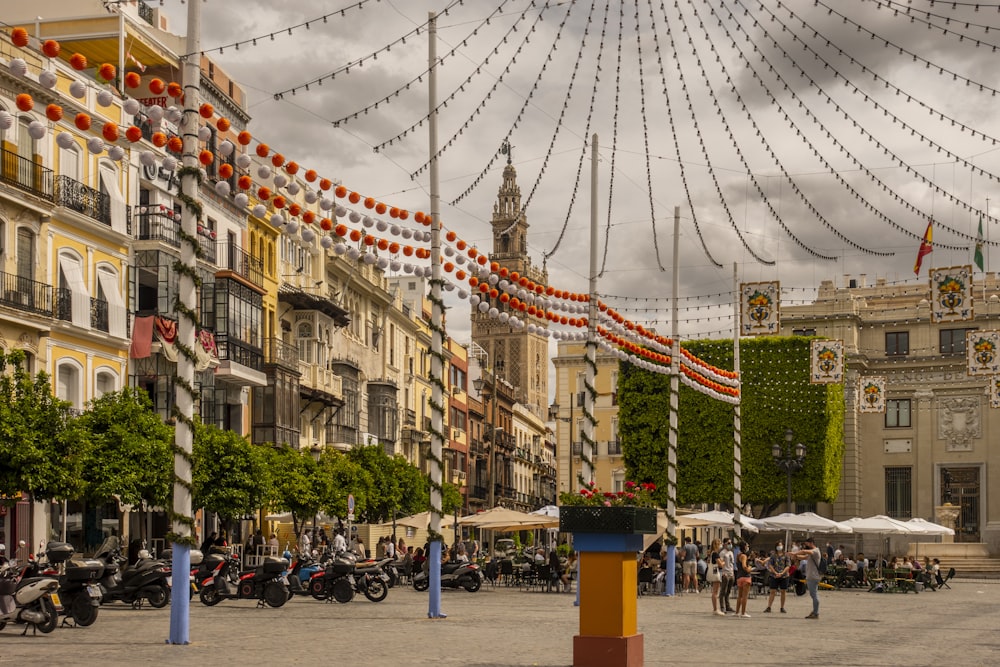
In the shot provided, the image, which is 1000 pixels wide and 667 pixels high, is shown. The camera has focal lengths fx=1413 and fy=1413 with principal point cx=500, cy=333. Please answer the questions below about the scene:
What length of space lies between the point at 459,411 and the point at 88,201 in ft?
177

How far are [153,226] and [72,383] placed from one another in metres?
6.93

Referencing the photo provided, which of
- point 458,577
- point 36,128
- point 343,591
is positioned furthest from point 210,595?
point 36,128

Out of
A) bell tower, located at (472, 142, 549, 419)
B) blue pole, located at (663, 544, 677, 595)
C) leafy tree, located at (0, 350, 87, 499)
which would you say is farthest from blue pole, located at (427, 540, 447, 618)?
bell tower, located at (472, 142, 549, 419)

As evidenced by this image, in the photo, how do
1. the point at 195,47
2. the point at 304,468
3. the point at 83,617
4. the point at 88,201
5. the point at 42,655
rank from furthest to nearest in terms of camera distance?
the point at 304,468 < the point at 88,201 < the point at 83,617 < the point at 195,47 < the point at 42,655

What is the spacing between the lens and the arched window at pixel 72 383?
39.3 meters

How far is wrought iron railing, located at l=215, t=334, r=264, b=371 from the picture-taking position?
158ft

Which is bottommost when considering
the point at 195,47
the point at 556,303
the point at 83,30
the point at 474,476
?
the point at 474,476

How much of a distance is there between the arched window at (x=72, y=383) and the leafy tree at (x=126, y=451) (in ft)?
11.5

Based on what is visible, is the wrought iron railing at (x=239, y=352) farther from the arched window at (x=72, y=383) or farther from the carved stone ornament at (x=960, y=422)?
the carved stone ornament at (x=960, y=422)

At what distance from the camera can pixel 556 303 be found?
31.0 metres

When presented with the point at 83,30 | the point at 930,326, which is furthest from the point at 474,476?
the point at 83,30

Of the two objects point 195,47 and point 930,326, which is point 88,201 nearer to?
point 195,47

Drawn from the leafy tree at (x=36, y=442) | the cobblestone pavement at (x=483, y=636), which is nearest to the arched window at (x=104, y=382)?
the leafy tree at (x=36, y=442)

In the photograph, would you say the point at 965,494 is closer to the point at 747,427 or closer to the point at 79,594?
the point at 747,427
